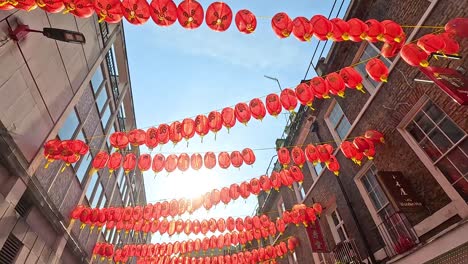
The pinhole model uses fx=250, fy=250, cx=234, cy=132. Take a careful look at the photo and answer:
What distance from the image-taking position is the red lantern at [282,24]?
21.9 ft

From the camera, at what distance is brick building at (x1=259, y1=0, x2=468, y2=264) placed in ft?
20.9

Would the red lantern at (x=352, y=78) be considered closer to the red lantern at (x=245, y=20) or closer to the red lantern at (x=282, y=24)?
the red lantern at (x=282, y=24)

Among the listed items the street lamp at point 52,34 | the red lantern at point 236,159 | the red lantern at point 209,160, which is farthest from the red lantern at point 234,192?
the street lamp at point 52,34

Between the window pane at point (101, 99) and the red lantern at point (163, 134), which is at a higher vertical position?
the window pane at point (101, 99)

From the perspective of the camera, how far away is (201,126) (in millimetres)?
8250

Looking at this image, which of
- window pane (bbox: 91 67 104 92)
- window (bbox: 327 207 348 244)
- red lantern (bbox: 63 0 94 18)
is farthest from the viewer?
window pane (bbox: 91 67 104 92)

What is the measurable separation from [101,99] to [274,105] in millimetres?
12689

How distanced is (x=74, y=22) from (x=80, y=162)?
23.1 feet

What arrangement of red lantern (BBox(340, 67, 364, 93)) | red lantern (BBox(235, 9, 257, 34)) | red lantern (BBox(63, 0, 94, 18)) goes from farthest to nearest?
1. red lantern (BBox(340, 67, 364, 93))
2. red lantern (BBox(235, 9, 257, 34))
3. red lantern (BBox(63, 0, 94, 18))

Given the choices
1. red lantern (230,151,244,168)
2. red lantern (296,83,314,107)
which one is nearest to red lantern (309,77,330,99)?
red lantern (296,83,314,107)

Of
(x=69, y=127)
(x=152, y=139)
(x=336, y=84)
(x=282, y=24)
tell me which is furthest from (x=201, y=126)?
(x=69, y=127)

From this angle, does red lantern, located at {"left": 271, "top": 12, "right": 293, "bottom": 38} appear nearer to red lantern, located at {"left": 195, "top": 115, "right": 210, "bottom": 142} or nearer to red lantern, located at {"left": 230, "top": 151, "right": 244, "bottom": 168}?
red lantern, located at {"left": 195, "top": 115, "right": 210, "bottom": 142}

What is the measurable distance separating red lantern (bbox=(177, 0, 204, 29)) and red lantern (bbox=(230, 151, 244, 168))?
502cm

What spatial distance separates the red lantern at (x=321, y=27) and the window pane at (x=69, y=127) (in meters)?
11.1
